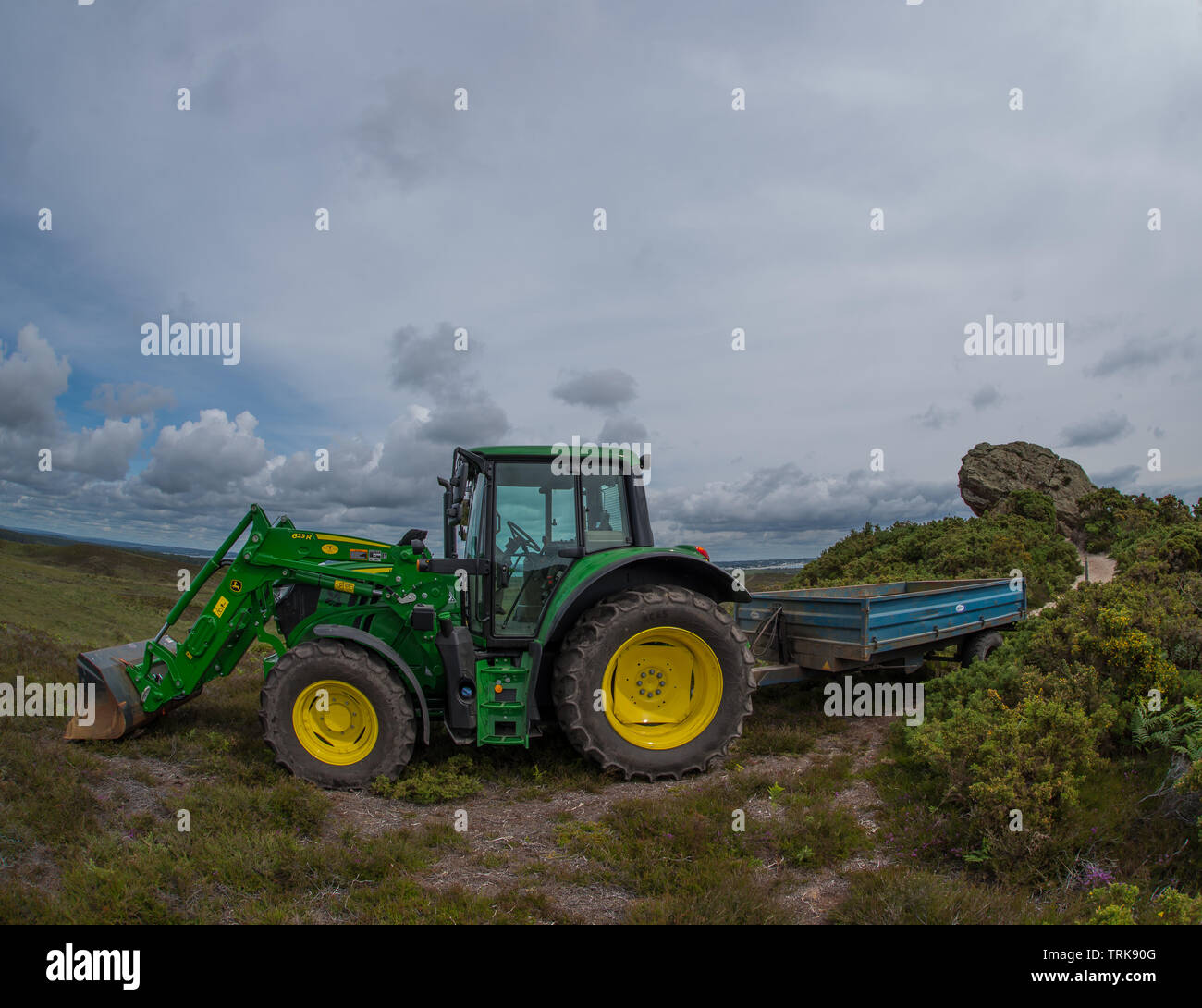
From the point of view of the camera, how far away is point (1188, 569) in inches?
416

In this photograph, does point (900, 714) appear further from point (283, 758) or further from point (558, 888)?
point (283, 758)

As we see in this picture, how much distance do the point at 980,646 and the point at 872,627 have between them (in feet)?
7.30

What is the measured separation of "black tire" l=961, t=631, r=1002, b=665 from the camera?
813 centimetres

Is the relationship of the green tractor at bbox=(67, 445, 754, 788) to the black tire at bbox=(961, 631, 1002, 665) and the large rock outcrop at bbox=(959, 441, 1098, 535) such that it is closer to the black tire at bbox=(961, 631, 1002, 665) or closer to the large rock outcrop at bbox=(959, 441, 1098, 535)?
the black tire at bbox=(961, 631, 1002, 665)

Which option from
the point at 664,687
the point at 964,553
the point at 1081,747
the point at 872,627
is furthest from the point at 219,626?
the point at 964,553

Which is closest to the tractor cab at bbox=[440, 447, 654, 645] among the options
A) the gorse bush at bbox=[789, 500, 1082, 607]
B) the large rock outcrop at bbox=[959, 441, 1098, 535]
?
the gorse bush at bbox=[789, 500, 1082, 607]

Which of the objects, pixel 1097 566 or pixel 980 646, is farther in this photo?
pixel 1097 566

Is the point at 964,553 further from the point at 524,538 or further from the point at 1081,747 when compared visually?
the point at 524,538

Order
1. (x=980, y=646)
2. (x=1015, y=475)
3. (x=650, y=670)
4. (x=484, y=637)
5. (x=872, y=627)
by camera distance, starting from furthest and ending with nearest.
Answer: (x=1015, y=475)
(x=980, y=646)
(x=872, y=627)
(x=650, y=670)
(x=484, y=637)

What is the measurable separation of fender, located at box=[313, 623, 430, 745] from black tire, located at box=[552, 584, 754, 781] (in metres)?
1.05

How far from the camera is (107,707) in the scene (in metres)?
6.24

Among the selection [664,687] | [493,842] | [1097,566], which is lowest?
[493,842]
